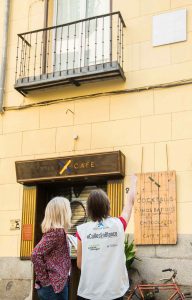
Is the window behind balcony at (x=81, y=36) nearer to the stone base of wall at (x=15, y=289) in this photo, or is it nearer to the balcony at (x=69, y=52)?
the balcony at (x=69, y=52)

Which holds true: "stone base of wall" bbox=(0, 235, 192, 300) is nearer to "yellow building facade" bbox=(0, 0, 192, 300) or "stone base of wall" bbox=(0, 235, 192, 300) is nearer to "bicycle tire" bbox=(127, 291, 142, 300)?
"yellow building facade" bbox=(0, 0, 192, 300)

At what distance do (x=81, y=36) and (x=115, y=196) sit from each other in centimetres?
341

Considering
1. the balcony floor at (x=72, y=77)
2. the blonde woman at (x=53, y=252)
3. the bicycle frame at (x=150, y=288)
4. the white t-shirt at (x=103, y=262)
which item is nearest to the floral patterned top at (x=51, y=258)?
the blonde woman at (x=53, y=252)

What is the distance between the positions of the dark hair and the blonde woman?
0.57 metres

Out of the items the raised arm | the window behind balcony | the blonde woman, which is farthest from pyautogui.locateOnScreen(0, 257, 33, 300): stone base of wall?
the raised arm

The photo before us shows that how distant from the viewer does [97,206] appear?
4230 millimetres

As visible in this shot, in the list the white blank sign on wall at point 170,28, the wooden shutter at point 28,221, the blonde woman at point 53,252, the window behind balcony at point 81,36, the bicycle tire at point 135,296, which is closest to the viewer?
the blonde woman at point 53,252

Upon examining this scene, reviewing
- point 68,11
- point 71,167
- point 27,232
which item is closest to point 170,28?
point 68,11

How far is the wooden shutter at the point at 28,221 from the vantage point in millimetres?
9320

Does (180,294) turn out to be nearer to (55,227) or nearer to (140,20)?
(55,227)

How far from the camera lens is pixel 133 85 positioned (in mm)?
9289

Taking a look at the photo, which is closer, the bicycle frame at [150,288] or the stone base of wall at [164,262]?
the bicycle frame at [150,288]

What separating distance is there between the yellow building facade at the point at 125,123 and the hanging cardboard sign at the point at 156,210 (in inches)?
4.5

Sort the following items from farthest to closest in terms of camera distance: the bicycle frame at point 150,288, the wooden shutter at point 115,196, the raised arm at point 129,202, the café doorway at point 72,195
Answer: the café doorway at point 72,195 < the wooden shutter at point 115,196 < the bicycle frame at point 150,288 < the raised arm at point 129,202
